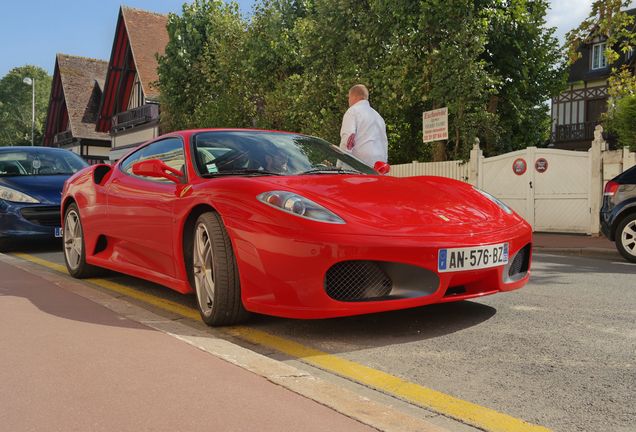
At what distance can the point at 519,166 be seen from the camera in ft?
48.7

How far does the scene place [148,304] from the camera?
489 centimetres

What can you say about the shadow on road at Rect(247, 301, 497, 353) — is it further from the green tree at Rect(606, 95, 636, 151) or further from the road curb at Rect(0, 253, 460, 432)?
the green tree at Rect(606, 95, 636, 151)

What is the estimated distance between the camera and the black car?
8594 mm

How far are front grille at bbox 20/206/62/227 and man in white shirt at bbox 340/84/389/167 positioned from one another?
403 centimetres

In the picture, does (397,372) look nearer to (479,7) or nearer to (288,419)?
(288,419)

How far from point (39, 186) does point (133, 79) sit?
30.3 meters

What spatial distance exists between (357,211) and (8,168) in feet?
23.6

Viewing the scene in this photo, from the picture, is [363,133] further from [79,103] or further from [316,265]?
[79,103]

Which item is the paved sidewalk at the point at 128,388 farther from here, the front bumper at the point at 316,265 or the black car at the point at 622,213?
the black car at the point at 622,213

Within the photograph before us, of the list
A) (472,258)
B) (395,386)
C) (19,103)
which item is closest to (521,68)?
(472,258)

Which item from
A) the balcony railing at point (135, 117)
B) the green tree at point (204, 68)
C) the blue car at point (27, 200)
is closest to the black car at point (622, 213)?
the blue car at point (27, 200)

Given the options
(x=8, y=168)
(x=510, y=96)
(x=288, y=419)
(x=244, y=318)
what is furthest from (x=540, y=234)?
(x=288, y=419)

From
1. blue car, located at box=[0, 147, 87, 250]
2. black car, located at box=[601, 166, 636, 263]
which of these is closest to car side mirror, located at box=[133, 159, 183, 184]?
blue car, located at box=[0, 147, 87, 250]

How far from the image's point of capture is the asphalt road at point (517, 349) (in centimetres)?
268
